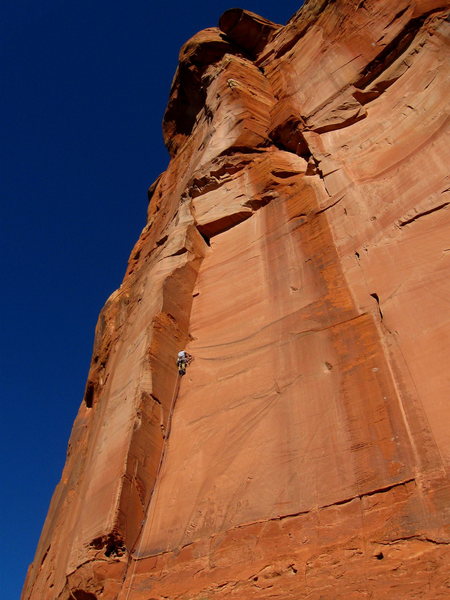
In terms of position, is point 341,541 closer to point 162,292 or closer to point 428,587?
point 428,587

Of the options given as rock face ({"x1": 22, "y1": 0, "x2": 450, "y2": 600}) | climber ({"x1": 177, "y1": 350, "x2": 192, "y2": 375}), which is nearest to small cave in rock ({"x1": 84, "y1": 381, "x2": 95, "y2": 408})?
rock face ({"x1": 22, "y1": 0, "x2": 450, "y2": 600})

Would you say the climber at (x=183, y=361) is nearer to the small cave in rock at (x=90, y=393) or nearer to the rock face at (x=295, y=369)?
the rock face at (x=295, y=369)

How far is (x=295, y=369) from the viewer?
7.07 meters

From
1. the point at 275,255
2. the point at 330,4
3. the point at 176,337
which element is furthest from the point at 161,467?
the point at 330,4

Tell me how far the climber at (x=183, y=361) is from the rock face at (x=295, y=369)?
0.37ft

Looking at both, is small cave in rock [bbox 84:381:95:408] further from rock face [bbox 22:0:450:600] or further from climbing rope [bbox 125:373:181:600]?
climbing rope [bbox 125:373:181:600]

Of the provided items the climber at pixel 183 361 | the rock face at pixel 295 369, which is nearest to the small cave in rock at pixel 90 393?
the rock face at pixel 295 369

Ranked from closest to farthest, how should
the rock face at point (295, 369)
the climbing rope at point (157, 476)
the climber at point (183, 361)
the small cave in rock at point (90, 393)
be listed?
the rock face at point (295, 369) < the climbing rope at point (157, 476) < the climber at point (183, 361) < the small cave in rock at point (90, 393)

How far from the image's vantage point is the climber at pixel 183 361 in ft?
28.8

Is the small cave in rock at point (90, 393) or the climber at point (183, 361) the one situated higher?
the small cave in rock at point (90, 393)

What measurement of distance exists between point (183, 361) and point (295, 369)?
239 centimetres

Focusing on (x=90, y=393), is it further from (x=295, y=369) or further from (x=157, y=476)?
(x=295, y=369)

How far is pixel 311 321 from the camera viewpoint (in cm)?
748

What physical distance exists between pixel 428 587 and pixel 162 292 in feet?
21.9
